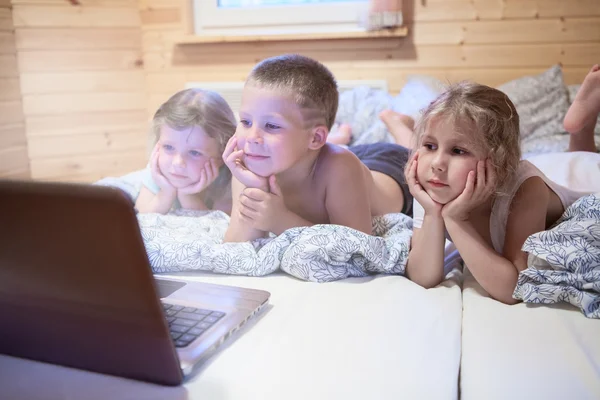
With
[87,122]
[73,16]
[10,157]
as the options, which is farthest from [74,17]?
[10,157]

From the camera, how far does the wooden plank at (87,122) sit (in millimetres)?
1803

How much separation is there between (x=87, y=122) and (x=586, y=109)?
1.57m

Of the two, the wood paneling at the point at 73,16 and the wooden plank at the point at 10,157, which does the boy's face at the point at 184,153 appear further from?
the wood paneling at the point at 73,16

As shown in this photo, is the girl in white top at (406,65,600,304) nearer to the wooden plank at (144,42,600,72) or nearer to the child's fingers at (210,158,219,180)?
the child's fingers at (210,158,219,180)

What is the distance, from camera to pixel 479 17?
Result: 6.01 feet

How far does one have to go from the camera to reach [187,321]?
0.62 metres

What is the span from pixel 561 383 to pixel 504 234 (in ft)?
1.05

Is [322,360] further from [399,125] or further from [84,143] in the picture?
[84,143]

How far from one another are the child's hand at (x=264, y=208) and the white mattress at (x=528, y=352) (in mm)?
321

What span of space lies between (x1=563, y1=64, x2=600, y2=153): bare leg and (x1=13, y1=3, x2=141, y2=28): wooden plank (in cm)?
165

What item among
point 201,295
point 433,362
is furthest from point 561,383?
point 201,295

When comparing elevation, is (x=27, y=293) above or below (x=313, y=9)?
below

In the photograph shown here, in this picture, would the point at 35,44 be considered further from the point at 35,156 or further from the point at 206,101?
the point at 206,101

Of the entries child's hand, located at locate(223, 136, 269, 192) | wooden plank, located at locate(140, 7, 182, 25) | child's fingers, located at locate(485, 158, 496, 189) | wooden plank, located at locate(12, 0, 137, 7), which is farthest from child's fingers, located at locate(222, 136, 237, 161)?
wooden plank, located at locate(140, 7, 182, 25)
